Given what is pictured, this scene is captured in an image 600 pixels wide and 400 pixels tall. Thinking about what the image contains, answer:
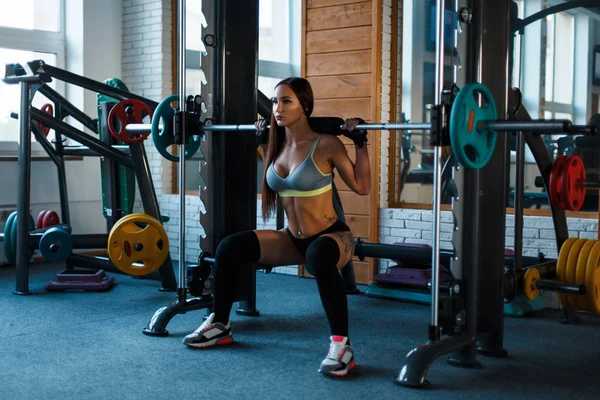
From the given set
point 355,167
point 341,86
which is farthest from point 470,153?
point 341,86

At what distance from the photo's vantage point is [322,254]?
3240 mm

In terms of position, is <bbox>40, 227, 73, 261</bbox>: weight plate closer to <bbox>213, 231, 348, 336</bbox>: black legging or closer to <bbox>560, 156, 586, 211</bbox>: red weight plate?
<bbox>213, 231, 348, 336</bbox>: black legging

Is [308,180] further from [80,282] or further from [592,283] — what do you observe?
[80,282]

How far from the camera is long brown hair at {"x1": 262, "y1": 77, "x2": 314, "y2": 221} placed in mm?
3490

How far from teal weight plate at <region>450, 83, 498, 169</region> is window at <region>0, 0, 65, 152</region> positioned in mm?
4464

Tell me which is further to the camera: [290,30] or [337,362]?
[290,30]

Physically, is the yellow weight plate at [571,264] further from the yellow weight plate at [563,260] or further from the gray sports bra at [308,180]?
the gray sports bra at [308,180]

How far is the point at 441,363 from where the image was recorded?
11.0 feet

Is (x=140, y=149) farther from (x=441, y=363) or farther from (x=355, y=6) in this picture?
(x=441, y=363)

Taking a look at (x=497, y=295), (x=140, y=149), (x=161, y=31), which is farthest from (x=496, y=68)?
(x=161, y=31)

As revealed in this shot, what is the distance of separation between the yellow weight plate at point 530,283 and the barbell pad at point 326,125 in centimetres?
118

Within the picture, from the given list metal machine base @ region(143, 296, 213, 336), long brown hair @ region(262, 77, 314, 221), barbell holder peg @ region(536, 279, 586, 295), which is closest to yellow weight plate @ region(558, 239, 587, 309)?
barbell holder peg @ region(536, 279, 586, 295)

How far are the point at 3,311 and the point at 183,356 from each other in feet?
5.04

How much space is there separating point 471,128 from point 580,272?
1.32 metres
